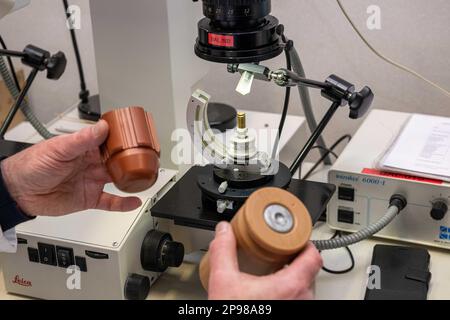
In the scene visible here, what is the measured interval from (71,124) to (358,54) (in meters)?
0.80

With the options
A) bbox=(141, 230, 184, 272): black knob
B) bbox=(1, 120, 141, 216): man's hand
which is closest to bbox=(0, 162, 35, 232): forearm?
bbox=(1, 120, 141, 216): man's hand

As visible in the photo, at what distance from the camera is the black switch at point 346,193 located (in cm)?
129

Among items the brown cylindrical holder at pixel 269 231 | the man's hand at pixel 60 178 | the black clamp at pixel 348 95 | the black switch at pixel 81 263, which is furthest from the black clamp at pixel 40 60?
the brown cylindrical holder at pixel 269 231

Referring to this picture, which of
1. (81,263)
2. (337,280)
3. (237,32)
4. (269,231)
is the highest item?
(237,32)

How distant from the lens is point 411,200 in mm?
1249

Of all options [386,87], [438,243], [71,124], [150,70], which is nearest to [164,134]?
[150,70]

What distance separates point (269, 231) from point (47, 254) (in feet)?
1.68

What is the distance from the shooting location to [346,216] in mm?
1322

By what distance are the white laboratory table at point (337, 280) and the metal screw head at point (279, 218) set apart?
1.24 ft

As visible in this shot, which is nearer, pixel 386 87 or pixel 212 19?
pixel 212 19

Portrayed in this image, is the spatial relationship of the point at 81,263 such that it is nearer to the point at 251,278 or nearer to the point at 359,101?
the point at 251,278

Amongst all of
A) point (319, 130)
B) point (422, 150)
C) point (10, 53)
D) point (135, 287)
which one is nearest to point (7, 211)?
point (135, 287)

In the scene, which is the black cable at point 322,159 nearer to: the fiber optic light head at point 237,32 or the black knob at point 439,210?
the black knob at point 439,210

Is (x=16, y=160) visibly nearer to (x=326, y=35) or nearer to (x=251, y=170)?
(x=251, y=170)
